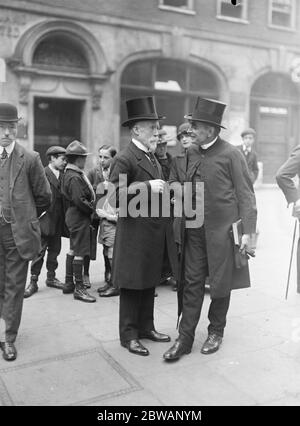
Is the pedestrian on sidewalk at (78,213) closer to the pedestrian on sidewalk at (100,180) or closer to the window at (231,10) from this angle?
the pedestrian on sidewalk at (100,180)

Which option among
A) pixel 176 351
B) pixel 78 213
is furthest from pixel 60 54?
pixel 176 351

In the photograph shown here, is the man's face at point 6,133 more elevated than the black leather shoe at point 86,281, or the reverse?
the man's face at point 6,133

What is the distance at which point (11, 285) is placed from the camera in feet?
13.5

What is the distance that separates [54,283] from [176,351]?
2.63m

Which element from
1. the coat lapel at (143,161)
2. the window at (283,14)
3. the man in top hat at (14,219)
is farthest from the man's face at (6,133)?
the window at (283,14)

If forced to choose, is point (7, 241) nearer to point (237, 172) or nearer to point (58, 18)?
point (237, 172)

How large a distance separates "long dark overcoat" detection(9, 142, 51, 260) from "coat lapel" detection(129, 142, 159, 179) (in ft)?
2.65

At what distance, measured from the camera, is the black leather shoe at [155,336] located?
4383 millimetres

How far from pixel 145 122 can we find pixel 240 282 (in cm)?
156

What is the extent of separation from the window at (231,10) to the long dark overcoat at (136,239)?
1416cm

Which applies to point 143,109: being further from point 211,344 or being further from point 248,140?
point 248,140

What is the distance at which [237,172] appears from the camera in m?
4.03

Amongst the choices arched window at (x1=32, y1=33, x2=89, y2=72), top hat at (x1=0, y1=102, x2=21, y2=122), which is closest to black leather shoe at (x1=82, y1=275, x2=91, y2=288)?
top hat at (x1=0, y1=102, x2=21, y2=122)
